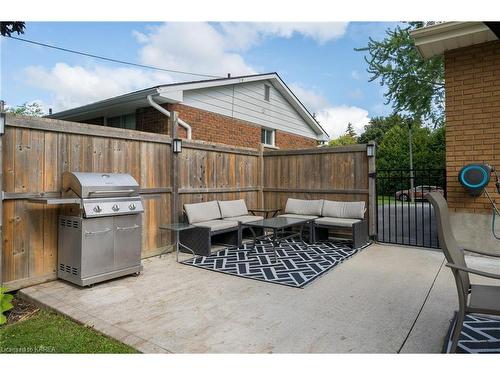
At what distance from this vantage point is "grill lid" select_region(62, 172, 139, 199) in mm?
4133

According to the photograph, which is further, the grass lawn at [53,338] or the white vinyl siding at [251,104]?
the white vinyl siding at [251,104]

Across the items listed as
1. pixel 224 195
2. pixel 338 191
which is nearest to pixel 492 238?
pixel 338 191

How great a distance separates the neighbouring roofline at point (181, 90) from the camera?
25.0ft

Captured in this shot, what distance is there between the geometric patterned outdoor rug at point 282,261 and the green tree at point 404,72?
7.45 m

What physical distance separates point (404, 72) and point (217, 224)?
928cm

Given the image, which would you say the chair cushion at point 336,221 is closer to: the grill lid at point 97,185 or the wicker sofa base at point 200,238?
the wicker sofa base at point 200,238

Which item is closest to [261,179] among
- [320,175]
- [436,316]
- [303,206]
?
[303,206]

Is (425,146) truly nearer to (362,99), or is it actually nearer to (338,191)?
A: (362,99)

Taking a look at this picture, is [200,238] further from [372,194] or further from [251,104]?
[251,104]

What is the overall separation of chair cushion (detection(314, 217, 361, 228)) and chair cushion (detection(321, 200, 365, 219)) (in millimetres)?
155

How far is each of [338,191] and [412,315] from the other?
444 centimetres

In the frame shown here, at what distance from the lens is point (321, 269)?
4.93 m

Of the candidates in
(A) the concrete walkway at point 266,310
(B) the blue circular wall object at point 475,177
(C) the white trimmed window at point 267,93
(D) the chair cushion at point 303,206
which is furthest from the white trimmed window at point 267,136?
(A) the concrete walkway at point 266,310

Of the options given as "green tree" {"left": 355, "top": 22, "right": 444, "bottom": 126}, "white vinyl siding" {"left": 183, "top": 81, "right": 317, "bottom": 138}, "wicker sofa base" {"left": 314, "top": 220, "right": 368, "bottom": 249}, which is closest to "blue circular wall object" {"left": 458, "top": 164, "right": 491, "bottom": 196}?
"wicker sofa base" {"left": 314, "top": 220, "right": 368, "bottom": 249}
